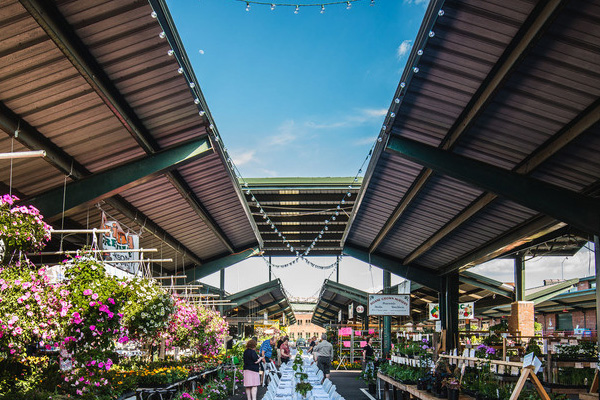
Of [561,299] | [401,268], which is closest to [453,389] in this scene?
[401,268]

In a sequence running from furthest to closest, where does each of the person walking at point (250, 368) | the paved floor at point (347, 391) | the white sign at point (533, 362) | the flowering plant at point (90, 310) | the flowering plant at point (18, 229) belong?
the paved floor at point (347, 391), the person walking at point (250, 368), the flowering plant at point (90, 310), the flowering plant at point (18, 229), the white sign at point (533, 362)

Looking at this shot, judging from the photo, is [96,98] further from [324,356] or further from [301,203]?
[301,203]

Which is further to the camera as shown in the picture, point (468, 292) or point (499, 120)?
point (468, 292)

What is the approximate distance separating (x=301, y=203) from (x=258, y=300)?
19.5 metres

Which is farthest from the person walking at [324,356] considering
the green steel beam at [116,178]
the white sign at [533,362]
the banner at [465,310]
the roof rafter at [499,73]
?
the white sign at [533,362]

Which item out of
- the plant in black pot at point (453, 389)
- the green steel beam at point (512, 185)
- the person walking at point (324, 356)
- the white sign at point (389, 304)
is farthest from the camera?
the white sign at point (389, 304)

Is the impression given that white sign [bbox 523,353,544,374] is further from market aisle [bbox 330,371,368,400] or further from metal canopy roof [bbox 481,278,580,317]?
metal canopy roof [bbox 481,278,580,317]

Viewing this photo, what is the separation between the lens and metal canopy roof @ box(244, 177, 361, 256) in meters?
18.9

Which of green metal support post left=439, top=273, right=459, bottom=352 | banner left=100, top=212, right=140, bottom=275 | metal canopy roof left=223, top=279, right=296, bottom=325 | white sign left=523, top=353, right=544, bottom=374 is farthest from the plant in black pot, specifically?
metal canopy roof left=223, top=279, right=296, bottom=325

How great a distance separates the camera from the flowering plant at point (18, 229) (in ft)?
19.9

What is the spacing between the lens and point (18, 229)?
20.1ft

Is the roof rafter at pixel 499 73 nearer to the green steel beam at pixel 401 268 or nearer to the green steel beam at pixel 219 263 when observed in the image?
the green steel beam at pixel 401 268

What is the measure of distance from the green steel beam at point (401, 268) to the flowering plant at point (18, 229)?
16.1m

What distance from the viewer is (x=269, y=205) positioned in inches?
814
